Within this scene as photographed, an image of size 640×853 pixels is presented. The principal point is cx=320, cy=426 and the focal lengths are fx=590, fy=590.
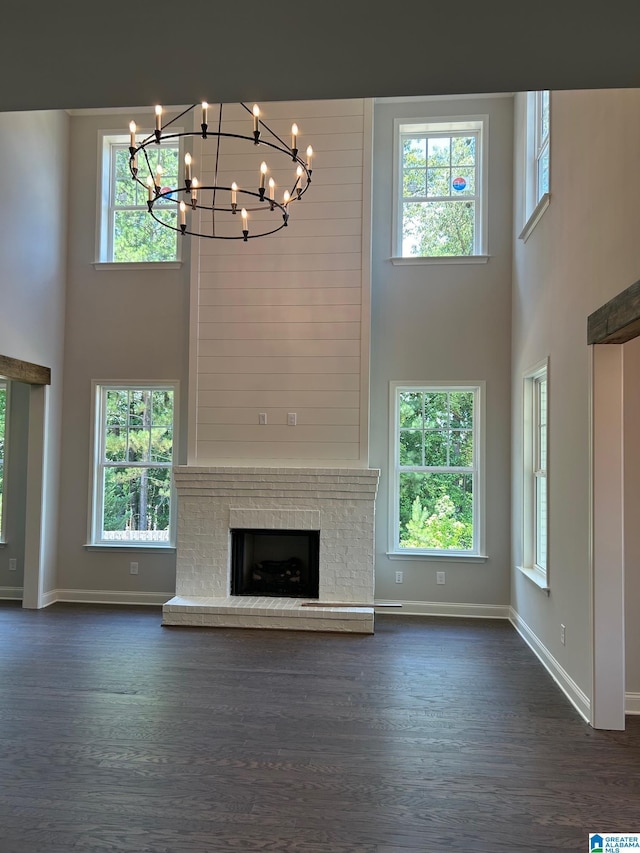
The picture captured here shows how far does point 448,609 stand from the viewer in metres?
5.75

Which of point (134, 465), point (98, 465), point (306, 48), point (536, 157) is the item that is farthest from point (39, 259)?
point (306, 48)

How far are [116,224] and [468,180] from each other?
12.2 feet

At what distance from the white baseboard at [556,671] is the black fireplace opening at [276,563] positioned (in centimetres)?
185

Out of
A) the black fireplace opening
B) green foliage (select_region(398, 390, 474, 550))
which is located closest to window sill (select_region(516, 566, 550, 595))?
green foliage (select_region(398, 390, 474, 550))

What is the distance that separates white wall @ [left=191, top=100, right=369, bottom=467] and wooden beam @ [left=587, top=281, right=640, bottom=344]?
2.51 m

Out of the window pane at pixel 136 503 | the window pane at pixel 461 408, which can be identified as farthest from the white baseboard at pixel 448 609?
the window pane at pixel 136 503

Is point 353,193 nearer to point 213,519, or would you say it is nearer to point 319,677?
point 213,519

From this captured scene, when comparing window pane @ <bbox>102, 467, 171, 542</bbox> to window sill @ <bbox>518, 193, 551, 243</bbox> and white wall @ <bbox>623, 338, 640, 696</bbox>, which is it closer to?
A: window sill @ <bbox>518, 193, 551, 243</bbox>

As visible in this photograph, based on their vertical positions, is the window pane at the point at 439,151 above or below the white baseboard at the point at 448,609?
above

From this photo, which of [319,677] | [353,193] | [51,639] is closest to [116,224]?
[353,193]

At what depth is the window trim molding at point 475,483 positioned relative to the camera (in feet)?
19.0

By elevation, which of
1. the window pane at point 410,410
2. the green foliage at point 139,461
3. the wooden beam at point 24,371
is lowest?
the green foliage at point 139,461

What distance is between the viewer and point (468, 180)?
235 inches

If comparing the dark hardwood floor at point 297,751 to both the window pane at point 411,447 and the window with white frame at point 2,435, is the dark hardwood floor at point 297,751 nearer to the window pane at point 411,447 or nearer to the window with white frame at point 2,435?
the window with white frame at point 2,435
